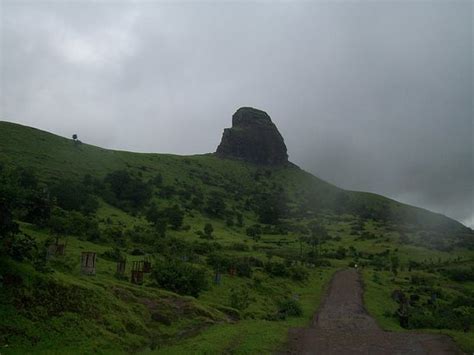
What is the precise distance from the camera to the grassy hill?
50.5ft

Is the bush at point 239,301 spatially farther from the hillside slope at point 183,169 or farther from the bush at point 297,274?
the hillside slope at point 183,169

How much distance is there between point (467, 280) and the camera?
6247cm

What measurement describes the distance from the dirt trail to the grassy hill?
3.43 feet

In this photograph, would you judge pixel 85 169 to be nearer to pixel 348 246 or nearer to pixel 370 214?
pixel 348 246

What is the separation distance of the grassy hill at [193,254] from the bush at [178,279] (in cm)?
13

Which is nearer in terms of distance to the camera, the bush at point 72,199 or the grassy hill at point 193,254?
the grassy hill at point 193,254

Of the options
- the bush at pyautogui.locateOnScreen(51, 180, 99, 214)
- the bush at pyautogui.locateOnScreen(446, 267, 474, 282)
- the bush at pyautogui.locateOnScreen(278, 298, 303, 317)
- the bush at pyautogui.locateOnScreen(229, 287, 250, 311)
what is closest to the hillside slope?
the bush at pyautogui.locateOnScreen(51, 180, 99, 214)

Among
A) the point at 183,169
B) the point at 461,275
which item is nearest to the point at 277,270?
the point at 461,275

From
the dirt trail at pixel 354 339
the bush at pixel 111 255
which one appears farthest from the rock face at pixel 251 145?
the dirt trail at pixel 354 339

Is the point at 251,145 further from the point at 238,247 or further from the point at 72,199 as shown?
the point at 72,199

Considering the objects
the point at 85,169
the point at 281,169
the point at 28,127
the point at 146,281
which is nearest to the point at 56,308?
the point at 146,281

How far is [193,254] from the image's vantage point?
46594 mm

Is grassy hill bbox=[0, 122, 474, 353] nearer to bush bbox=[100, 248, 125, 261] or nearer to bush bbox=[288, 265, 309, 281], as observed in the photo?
bush bbox=[100, 248, 125, 261]

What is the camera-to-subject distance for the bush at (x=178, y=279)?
88.0 feet
